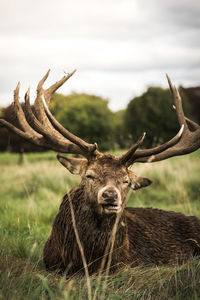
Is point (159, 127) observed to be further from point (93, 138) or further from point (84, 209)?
point (84, 209)

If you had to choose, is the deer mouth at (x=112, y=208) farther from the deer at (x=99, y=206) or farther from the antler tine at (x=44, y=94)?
the antler tine at (x=44, y=94)

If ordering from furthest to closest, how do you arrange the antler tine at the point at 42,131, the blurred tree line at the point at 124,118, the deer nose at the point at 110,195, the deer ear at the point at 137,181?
the blurred tree line at the point at 124,118
the deer ear at the point at 137,181
the antler tine at the point at 42,131
the deer nose at the point at 110,195

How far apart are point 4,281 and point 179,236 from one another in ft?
8.44

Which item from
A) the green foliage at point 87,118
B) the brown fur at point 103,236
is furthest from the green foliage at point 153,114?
the brown fur at point 103,236

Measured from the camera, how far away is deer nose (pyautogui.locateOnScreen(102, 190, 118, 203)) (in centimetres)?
315

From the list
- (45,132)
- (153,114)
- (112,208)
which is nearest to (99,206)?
(112,208)

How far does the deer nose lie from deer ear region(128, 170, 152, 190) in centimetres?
67

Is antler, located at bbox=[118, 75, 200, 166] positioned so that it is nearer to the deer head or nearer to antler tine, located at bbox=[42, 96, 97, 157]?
the deer head

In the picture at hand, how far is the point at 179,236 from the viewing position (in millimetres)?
→ 4543

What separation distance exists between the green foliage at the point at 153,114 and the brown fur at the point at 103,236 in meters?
19.8

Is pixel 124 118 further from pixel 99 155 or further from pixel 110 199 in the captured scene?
pixel 110 199

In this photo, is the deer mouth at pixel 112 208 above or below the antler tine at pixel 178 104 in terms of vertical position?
below

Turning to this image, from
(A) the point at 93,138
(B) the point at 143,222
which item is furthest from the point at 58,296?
(A) the point at 93,138

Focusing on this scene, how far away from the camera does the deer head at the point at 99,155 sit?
3328mm
